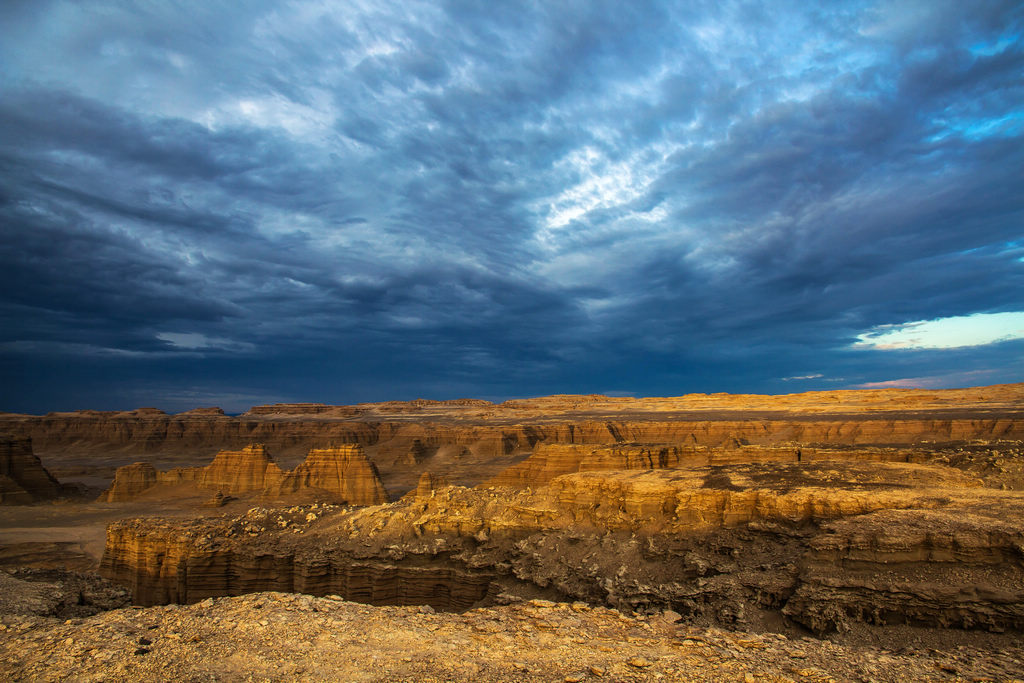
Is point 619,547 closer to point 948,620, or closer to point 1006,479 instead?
point 948,620

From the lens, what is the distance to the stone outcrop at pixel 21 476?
44706mm

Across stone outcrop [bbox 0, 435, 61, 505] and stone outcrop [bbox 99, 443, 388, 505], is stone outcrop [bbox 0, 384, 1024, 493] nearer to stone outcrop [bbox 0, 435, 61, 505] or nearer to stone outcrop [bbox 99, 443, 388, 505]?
stone outcrop [bbox 99, 443, 388, 505]

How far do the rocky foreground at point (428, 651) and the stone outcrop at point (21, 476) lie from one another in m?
47.8

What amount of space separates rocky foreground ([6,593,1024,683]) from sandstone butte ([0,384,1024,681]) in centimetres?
5

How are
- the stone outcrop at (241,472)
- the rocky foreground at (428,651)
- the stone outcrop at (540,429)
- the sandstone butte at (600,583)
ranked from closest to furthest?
the rocky foreground at (428,651) → the sandstone butte at (600,583) → the stone outcrop at (241,472) → the stone outcrop at (540,429)

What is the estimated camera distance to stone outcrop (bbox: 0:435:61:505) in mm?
44706

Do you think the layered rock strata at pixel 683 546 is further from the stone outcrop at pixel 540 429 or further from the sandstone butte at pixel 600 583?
the stone outcrop at pixel 540 429

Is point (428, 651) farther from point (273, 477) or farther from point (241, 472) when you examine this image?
point (241, 472)

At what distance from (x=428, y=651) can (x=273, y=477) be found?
1568 inches

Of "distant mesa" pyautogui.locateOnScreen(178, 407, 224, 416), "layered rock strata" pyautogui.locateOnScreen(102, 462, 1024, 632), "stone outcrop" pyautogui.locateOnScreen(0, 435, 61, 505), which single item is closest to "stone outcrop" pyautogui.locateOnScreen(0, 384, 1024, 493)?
"distant mesa" pyautogui.locateOnScreen(178, 407, 224, 416)

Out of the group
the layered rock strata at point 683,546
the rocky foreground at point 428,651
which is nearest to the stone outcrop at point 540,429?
the layered rock strata at point 683,546

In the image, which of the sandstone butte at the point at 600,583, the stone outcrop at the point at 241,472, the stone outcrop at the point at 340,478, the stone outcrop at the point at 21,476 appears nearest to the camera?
the sandstone butte at the point at 600,583

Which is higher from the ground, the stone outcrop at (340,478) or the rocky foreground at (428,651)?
the rocky foreground at (428,651)

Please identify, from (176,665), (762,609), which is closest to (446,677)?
(176,665)
